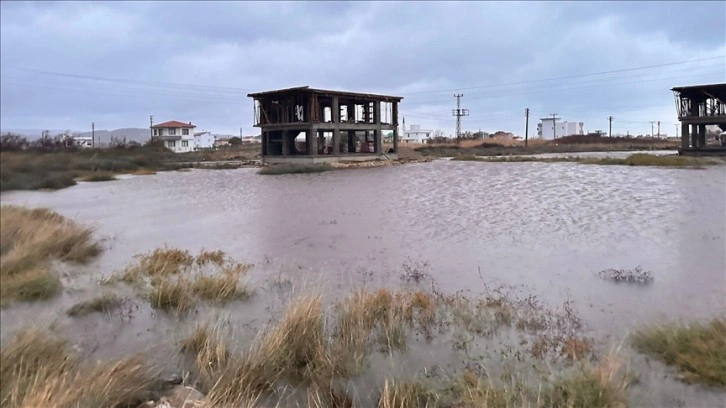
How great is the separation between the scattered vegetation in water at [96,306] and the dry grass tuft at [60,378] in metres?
1.64

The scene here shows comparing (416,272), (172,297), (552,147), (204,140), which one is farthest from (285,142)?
(204,140)

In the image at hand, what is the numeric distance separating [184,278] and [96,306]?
1293mm

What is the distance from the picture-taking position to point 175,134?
78.8m

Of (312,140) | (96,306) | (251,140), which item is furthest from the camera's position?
(251,140)

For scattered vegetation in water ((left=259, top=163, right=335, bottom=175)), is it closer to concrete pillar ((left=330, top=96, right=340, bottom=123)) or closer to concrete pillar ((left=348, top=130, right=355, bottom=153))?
concrete pillar ((left=330, top=96, right=340, bottom=123))

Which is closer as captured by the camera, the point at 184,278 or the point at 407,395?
the point at 407,395

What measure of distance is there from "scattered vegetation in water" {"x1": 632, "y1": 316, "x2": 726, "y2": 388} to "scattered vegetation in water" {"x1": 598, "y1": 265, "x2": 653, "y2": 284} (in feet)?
7.42

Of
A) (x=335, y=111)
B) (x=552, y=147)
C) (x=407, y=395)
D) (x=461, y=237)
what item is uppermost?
(x=335, y=111)

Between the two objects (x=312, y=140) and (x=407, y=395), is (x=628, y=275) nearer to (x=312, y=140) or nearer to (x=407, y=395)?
(x=407, y=395)

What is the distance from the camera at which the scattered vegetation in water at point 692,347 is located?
459 cm

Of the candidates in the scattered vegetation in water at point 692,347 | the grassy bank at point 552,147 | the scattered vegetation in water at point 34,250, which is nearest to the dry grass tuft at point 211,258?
the scattered vegetation in water at point 34,250

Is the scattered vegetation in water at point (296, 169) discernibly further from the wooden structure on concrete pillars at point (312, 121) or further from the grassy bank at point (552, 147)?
the grassy bank at point (552, 147)

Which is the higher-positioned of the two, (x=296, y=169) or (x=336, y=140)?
(x=336, y=140)

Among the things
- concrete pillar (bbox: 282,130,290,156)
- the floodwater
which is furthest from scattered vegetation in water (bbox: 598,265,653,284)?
concrete pillar (bbox: 282,130,290,156)
